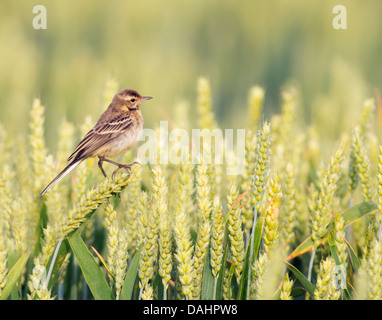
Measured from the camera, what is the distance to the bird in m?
3.28

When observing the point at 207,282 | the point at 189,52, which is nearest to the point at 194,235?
the point at 207,282

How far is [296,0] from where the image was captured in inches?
309

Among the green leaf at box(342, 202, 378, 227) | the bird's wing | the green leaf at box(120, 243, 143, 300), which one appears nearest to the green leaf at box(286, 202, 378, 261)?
the green leaf at box(342, 202, 378, 227)

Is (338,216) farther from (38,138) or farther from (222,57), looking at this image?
(222,57)

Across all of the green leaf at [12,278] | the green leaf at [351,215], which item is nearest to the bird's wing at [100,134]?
the green leaf at [12,278]

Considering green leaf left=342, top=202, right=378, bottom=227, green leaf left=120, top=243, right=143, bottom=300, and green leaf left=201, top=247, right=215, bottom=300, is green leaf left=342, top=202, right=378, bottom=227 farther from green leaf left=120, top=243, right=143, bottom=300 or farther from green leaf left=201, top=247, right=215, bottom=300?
green leaf left=120, top=243, right=143, bottom=300

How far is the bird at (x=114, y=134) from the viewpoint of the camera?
10.8 feet

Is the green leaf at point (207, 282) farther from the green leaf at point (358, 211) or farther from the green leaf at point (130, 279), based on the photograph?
the green leaf at point (358, 211)

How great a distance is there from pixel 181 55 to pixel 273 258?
4870 mm

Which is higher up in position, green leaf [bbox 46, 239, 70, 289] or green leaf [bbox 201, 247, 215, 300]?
green leaf [bbox 46, 239, 70, 289]

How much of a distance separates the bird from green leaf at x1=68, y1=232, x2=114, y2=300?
58 centimetres

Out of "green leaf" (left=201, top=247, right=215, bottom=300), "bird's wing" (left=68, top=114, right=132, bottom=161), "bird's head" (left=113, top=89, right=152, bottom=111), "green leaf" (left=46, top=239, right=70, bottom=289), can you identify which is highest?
"bird's head" (left=113, top=89, right=152, bottom=111)

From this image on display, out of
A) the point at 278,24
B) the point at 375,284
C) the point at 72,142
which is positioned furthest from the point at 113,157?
the point at 278,24

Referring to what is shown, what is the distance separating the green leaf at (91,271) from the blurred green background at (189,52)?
10.1ft
